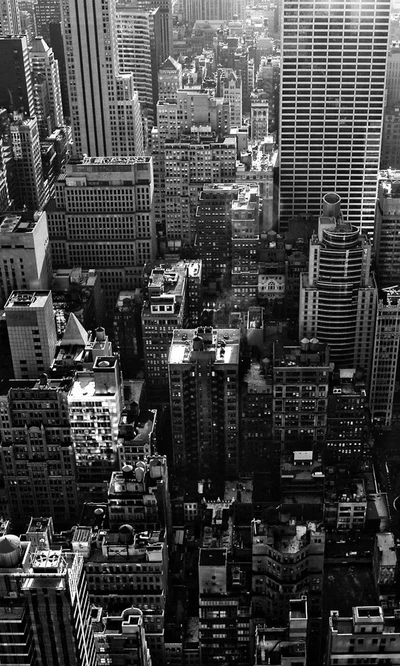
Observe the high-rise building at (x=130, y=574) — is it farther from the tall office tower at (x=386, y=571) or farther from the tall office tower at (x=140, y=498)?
the tall office tower at (x=386, y=571)

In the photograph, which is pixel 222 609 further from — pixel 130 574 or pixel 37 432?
pixel 37 432

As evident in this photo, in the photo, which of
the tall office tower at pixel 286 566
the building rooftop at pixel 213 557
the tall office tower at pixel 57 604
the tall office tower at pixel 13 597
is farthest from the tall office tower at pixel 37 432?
the tall office tower at pixel 13 597

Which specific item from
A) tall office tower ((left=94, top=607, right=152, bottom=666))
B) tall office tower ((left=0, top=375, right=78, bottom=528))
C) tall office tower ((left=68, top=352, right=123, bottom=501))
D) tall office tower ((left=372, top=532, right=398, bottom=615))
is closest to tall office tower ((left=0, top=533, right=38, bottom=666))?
tall office tower ((left=94, top=607, right=152, bottom=666))

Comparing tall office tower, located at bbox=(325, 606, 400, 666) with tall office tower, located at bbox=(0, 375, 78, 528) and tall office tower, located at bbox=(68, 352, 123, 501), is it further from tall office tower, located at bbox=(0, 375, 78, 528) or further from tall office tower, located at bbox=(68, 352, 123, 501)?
tall office tower, located at bbox=(0, 375, 78, 528)

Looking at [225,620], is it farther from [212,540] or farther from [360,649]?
[360,649]

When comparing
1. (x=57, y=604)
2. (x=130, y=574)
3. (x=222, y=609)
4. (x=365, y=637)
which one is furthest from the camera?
(x=222, y=609)

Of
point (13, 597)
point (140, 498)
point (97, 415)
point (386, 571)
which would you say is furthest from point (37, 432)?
point (13, 597)
